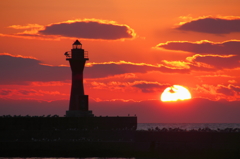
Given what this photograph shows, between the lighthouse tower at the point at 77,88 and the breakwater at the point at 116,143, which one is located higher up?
the lighthouse tower at the point at 77,88

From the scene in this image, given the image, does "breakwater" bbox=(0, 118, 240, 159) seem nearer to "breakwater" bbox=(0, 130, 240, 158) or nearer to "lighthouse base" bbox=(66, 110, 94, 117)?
"breakwater" bbox=(0, 130, 240, 158)

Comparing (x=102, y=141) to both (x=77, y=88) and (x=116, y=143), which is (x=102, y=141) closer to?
(x=116, y=143)

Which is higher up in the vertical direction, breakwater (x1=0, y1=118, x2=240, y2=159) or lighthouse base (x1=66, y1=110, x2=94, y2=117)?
lighthouse base (x1=66, y1=110, x2=94, y2=117)

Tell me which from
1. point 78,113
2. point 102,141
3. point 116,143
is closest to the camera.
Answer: point 116,143

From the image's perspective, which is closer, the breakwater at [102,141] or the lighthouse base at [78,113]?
the breakwater at [102,141]

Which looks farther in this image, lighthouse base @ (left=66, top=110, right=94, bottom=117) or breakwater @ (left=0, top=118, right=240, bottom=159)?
lighthouse base @ (left=66, top=110, right=94, bottom=117)

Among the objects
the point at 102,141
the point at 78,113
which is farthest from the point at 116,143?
the point at 78,113

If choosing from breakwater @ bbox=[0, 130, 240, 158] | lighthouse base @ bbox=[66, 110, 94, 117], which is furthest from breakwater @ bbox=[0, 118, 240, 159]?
lighthouse base @ bbox=[66, 110, 94, 117]

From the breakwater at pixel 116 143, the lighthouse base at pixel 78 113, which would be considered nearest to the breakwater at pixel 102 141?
the breakwater at pixel 116 143

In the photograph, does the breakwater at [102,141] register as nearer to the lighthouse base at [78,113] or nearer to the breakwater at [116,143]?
the breakwater at [116,143]

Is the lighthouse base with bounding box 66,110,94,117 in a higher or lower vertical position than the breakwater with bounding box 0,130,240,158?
higher

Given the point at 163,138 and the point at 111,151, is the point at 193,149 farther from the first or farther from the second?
the point at 111,151

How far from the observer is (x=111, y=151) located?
6225cm

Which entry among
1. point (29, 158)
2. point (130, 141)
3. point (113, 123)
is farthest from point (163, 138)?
point (29, 158)
